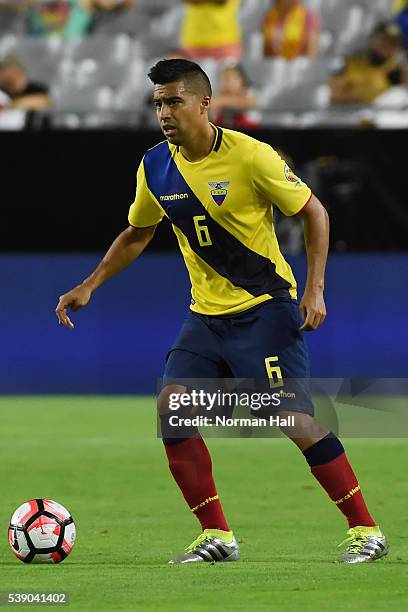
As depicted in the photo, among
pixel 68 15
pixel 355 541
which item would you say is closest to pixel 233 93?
pixel 68 15

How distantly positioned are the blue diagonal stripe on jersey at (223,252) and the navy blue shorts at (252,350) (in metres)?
0.09

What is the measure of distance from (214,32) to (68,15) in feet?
6.71

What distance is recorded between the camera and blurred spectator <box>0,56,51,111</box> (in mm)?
15352

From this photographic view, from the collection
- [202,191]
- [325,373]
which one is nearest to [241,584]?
[202,191]

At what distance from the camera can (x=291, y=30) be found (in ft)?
54.5

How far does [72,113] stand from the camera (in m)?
13.4

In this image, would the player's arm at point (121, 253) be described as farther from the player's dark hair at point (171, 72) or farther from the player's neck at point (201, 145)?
the player's dark hair at point (171, 72)

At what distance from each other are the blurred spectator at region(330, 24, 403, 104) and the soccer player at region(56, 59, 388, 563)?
400 inches

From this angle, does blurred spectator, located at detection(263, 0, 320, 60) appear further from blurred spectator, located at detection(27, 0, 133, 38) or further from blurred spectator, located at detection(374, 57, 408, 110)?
blurred spectator, located at detection(27, 0, 133, 38)

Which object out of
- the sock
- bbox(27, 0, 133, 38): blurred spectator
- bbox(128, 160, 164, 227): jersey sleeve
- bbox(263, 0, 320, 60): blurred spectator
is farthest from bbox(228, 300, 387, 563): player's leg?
bbox(27, 0, 133, 38): blurred spectator

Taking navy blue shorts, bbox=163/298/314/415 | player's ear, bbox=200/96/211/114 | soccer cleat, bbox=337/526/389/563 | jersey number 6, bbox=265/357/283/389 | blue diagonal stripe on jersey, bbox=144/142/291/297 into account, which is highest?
player's ear, bbox=200/96/211/114

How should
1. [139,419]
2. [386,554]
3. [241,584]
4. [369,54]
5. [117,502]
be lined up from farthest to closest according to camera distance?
[369,54]
[139,419]
[117,502]
[386,554]
[241,584]

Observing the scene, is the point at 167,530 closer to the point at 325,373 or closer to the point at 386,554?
the point at 386,554

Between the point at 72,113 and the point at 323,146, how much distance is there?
262cm
